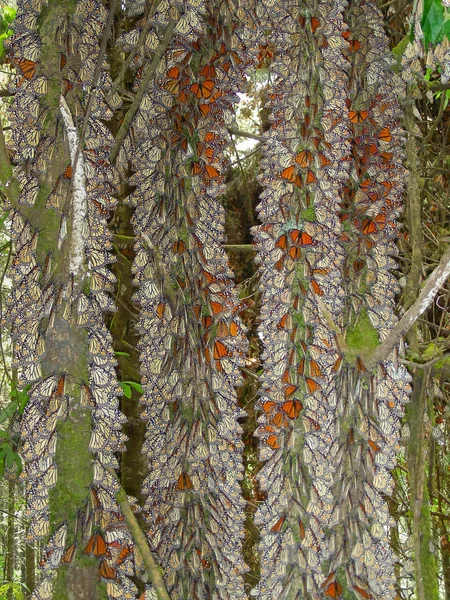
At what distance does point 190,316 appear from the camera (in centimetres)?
196

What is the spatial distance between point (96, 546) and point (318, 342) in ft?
2.45

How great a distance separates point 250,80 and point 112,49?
1216mm

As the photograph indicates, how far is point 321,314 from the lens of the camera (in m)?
1.72

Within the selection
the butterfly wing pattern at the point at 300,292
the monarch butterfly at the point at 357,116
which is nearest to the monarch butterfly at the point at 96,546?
the butterfly wing pattern at the point at 300,292

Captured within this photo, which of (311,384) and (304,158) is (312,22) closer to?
(304,158)

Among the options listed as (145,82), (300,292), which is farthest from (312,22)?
(300,292)

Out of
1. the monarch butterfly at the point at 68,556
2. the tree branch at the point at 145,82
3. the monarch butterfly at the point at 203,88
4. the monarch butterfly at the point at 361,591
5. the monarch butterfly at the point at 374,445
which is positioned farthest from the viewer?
the monarch butterfly at the point at 203,88

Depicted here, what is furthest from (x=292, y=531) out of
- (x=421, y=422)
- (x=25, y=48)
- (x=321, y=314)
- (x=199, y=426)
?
(x=25, y=48)

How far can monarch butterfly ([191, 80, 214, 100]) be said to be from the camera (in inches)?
79.0

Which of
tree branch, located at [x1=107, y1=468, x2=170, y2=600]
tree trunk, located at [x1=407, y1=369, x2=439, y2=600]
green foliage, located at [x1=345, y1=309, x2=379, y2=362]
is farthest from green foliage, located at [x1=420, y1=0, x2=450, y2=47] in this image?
tree trunk, located at [x1=407, y1=369, x2=439, y2=600]

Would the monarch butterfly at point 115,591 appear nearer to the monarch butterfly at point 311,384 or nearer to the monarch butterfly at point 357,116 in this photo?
the monarch butterfly at point 311,384

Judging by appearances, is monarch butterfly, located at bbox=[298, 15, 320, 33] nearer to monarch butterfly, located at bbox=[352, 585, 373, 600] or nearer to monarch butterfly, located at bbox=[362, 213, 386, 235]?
monarch butterfly, located at bbox=[362, 213, 386, 235]

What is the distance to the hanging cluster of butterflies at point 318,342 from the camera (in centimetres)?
167

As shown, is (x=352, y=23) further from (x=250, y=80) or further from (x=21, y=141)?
(x=250, y=80)
